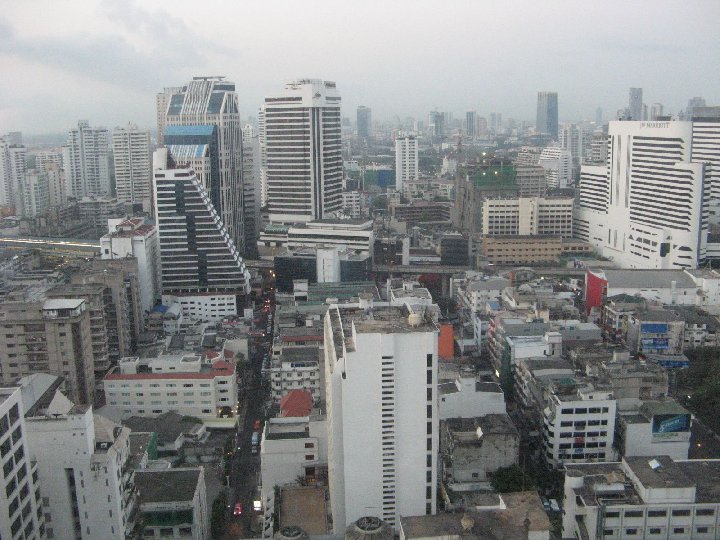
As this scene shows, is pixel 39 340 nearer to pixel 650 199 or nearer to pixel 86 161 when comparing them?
pixel 650 199

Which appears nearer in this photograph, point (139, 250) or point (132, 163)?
point (139, 250)

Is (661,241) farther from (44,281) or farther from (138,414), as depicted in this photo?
(44,281)

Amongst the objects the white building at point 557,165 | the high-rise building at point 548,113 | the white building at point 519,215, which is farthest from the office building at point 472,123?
the white building at point 519,215

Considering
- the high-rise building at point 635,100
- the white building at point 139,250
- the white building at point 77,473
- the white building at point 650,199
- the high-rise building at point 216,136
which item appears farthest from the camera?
the high-rise building at point 635,100


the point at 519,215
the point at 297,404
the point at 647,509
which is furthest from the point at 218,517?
the point at 519,215

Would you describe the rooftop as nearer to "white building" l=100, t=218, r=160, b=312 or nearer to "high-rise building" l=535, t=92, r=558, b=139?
"white building" l=100, t=218, r=160, b=312

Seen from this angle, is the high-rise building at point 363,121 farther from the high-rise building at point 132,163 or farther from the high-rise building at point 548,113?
the high-rise building at point 132,163
